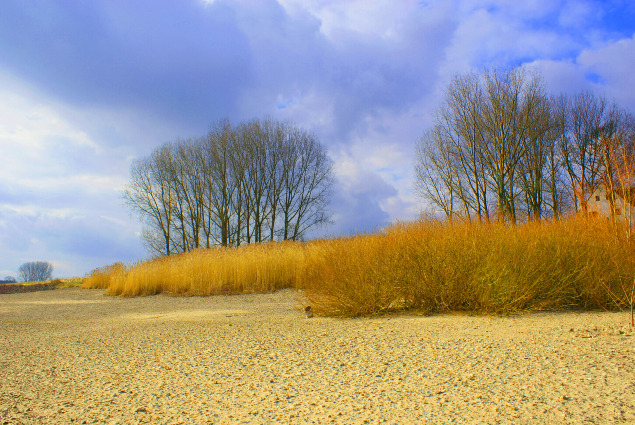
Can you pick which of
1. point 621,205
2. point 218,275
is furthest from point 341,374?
point 218,275

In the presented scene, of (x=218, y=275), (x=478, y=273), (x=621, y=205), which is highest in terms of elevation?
(x=621, y=205)

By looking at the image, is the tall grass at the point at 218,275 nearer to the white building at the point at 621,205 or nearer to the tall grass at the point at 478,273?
the tall grass at the point at 478,273

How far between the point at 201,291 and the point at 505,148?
18.0 meters

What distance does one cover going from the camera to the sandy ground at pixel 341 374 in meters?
2.89

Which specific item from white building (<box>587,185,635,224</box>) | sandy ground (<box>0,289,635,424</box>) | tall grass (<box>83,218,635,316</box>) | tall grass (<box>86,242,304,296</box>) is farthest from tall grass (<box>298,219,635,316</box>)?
tall grass (<box>86,242,304,296</box>)

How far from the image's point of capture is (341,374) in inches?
145

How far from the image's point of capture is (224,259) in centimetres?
1505

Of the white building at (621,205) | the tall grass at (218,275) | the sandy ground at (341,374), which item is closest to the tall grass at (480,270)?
the white building at (621,205)

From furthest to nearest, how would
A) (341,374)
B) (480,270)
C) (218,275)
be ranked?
(218,275) → (480,270) → (341,374)

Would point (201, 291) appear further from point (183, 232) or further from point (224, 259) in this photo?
point (183, 232)

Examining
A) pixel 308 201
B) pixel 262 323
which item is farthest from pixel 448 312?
pixel 308 201

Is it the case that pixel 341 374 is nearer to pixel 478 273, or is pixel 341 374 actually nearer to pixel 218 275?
Result: pixel 478 273

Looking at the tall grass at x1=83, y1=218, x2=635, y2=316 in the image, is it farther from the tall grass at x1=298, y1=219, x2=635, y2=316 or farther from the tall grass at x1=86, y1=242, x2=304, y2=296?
the tall grass at x1=86, y1=242, x2=304, y2=296

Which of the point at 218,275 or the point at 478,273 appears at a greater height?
the point at 218,275
